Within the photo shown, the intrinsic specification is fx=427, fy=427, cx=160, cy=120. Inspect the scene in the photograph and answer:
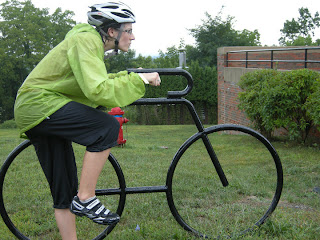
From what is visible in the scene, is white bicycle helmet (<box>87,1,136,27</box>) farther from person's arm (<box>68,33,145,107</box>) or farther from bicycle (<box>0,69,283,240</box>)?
bicycle (<box>0,69,283,240</box>)

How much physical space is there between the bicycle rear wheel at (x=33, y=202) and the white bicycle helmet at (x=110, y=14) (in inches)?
41.1

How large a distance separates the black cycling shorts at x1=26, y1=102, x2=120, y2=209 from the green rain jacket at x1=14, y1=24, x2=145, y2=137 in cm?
7

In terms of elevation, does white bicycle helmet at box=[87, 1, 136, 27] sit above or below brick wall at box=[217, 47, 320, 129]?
above

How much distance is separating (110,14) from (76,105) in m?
0.60

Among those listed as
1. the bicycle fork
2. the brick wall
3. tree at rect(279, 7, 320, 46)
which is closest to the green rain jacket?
the bicycle fork

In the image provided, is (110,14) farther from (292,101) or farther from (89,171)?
(292,101)

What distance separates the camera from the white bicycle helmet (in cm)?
260

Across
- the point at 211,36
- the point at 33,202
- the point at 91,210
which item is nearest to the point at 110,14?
the point at 91,210

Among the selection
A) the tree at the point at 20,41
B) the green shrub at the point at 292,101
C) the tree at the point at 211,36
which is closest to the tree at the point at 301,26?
the tree at the point at 211,36

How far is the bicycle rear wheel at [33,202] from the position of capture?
10.5 feet

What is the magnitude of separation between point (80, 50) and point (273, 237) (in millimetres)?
1975

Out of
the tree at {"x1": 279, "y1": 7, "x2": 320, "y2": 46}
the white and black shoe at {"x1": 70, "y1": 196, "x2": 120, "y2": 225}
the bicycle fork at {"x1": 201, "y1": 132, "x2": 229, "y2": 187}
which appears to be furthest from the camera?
the tree at {"x1": 279, "y1": 7, "x2": 320, "y2": 46}

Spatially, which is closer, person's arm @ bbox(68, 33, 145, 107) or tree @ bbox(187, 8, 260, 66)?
person's arm @ bbox(68, 33, 145, 107)

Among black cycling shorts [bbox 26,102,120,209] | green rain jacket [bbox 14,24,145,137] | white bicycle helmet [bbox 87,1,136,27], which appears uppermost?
white bicycle helmet [bbox 87,1,136,27]
